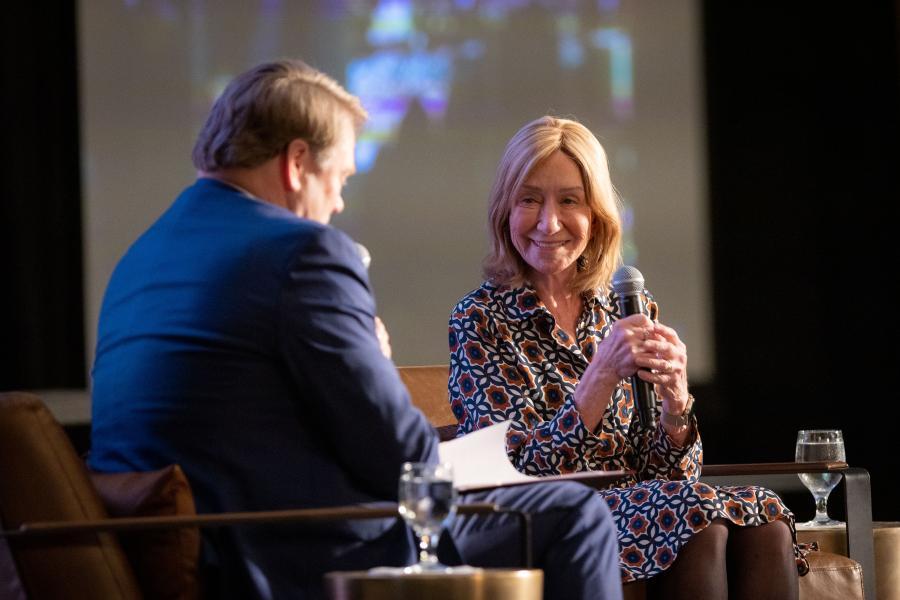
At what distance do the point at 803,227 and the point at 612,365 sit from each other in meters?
3.71

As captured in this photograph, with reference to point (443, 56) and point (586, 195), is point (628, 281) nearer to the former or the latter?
point (586, 195)

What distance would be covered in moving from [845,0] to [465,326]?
3900 mm

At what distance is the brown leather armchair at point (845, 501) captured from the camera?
2.82 metres

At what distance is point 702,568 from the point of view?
250 cm

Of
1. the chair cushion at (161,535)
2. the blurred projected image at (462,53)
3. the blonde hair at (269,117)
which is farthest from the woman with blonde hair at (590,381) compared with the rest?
the blurred projected image at (462,53)

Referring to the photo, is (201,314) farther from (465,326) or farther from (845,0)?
(845,0)

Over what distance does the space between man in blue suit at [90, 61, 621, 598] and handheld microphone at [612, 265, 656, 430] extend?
625 mm

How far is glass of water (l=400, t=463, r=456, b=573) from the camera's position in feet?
5.37

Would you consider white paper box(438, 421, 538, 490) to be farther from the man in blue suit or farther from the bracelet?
the bracelet

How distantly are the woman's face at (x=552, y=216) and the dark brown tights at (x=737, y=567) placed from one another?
28.9 inches

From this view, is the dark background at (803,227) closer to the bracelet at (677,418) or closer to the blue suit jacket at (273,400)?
the bracelet at (677,418)

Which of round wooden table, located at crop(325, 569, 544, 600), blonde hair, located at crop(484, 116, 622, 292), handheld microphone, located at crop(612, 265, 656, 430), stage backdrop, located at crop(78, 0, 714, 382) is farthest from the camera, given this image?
stage backdrop, located at crop(78, 0, 714, 382)

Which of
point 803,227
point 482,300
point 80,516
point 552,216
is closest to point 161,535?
point 80,516

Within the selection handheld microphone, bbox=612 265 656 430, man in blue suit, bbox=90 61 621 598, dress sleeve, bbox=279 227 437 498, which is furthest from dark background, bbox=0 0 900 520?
dress sleeve, bbox=279 227 437 498
